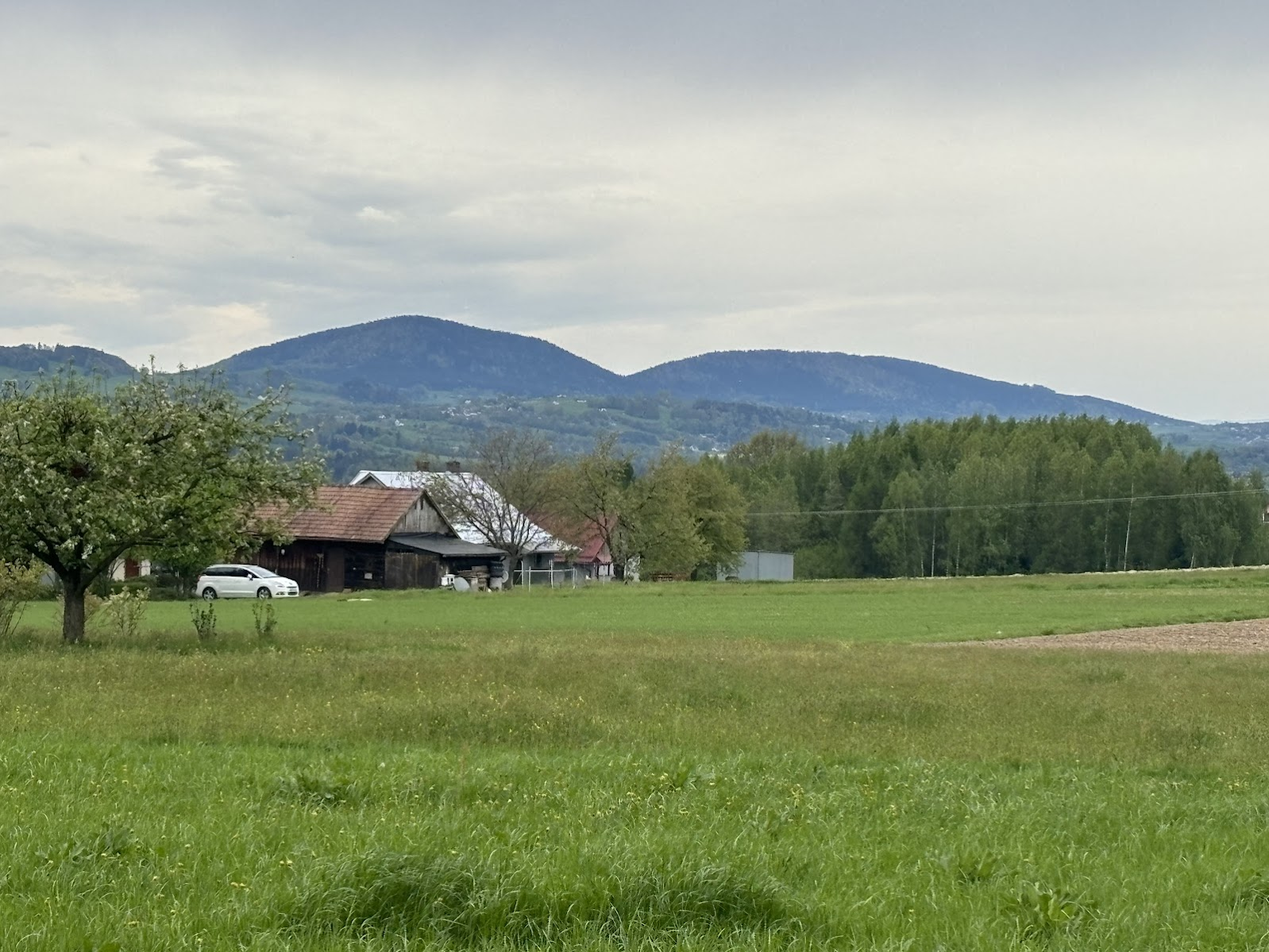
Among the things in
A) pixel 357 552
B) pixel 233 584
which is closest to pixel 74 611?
pixel 233 584

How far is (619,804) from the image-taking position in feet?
30.6

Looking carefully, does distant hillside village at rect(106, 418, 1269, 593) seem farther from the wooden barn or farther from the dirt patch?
the dirt patch

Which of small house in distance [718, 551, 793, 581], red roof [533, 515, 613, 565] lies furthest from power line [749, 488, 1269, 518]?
red roof [533, 515, 613, 565]

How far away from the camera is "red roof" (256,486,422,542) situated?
84625mm

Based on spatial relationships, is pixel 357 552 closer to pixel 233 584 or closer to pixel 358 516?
pixel 358 516

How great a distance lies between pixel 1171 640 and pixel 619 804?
3188 centimetres

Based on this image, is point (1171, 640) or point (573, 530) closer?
point (1171, 640)

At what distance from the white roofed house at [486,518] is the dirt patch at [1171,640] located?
62147 mm

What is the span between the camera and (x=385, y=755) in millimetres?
11875

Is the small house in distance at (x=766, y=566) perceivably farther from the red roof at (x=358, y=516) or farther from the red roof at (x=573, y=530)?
the red roof at (x=358, y=516)

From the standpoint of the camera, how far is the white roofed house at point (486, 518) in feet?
329

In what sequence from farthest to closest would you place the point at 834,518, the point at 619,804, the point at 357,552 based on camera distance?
the point at 834,518, the point at 357,552, the point at 619,804

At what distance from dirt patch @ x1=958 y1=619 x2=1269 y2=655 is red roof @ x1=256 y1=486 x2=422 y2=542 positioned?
53672 millimetres

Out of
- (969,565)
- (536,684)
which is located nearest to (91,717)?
(536,684)
